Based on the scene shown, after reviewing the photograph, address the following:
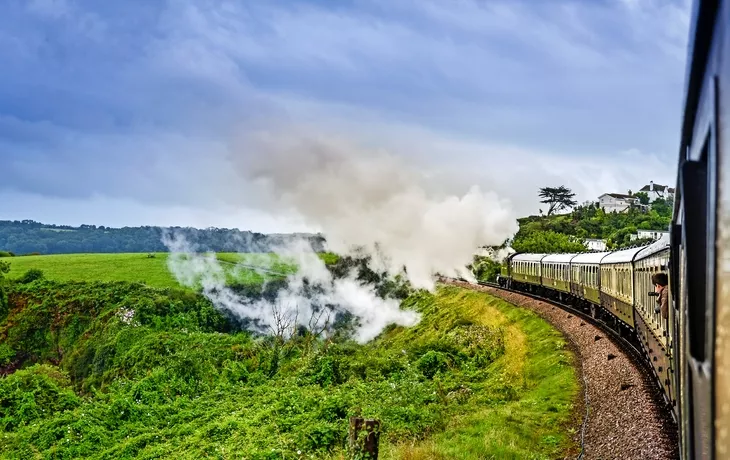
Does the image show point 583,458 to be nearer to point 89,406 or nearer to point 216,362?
point 89,406

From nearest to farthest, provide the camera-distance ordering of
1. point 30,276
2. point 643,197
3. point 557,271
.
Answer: point 557,271, point 30,276, point 643,197

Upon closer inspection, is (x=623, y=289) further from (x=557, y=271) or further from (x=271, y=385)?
(x=557, y=271)

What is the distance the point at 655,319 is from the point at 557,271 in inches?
757

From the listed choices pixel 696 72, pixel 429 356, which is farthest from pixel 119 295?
pixel 696 72

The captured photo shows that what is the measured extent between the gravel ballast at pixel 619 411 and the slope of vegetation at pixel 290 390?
20.4 inches

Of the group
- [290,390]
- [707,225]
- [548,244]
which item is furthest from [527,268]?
[707,225]

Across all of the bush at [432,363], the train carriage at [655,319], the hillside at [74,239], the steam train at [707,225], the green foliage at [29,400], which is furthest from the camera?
the hillside at [74,239]

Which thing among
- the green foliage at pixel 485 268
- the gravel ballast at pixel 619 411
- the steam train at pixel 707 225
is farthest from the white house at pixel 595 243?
the steam train at pixel 707 225

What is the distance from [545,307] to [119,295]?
27.6 m

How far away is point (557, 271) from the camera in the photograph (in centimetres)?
2722

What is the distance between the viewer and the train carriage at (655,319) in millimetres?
6695

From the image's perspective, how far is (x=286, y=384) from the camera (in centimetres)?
2039

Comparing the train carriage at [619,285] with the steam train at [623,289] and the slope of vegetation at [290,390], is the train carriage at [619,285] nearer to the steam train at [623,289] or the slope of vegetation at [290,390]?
the steam train at [623,289]

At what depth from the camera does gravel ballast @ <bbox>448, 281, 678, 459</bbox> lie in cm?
777
